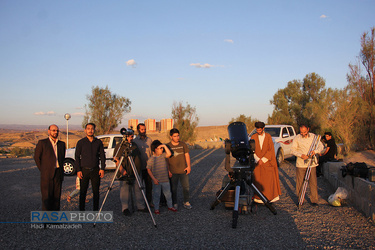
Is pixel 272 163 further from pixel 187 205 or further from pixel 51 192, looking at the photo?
pixel 51 192

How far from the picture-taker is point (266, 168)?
22.9 ft

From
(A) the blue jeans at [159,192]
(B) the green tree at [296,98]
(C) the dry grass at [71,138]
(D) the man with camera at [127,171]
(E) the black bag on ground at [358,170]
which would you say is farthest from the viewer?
(C) the dry grass at [71,138]

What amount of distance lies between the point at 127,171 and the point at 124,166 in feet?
0.68

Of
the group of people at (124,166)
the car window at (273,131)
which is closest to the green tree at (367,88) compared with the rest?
the car window at (273,131)

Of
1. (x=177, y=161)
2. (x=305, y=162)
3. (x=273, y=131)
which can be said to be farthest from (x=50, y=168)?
(x=273, y=131)

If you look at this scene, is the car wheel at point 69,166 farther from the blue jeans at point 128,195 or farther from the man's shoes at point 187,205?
the man's shoes at point 187,205

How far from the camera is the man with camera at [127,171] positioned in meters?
6.14

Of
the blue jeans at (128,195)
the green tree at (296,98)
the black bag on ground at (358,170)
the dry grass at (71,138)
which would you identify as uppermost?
the green tree at (296,98)

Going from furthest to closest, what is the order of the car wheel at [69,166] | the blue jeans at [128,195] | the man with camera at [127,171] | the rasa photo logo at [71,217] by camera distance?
the car wheel at [69,166] → the blue jeans at [128,195] → the man with camera at [127,171] → the rasa photo logo at [71,217]

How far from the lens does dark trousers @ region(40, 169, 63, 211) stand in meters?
5.79

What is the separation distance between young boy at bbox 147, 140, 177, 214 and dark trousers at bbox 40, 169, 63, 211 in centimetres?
180

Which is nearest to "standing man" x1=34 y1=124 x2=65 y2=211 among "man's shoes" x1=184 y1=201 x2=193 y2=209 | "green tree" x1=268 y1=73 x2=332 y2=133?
"man's shoes" x1=184 y1=201 x2=193 y2=209

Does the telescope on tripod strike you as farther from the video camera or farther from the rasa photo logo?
the rasa photo logo

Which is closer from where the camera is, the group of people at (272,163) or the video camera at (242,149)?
the video camera at (242,149)
